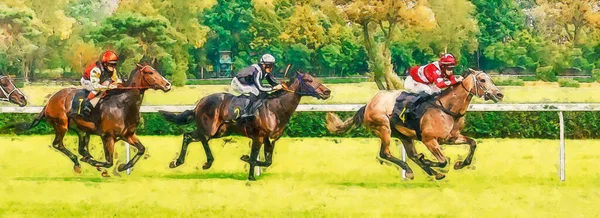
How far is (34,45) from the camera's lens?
44844 mm

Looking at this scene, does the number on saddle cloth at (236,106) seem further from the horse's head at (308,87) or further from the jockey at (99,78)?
the jockey at (99,78)

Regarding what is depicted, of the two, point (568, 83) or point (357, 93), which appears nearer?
point (357, 93)

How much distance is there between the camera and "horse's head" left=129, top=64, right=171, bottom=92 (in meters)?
10.6

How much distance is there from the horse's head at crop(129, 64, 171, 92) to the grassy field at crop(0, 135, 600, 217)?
923 millimetres

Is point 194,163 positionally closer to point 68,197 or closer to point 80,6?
point 68,197

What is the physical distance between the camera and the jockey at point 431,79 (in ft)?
33.7

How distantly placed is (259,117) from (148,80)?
1149mm

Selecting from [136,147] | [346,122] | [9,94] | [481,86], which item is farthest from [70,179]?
[481,86]

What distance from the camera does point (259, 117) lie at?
10.7m

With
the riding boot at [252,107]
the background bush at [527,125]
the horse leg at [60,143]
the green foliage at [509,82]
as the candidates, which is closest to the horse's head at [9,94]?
the horse leg at [60,143]

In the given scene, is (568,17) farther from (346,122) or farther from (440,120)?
(440,120)

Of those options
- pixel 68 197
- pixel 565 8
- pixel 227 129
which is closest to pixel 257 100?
pixel 227 129

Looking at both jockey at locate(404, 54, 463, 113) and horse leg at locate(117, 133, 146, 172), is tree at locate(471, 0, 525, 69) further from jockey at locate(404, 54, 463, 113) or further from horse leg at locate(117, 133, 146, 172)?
horse leg at locate(117, 133, 146, 172)

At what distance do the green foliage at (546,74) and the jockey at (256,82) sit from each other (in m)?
34.1
